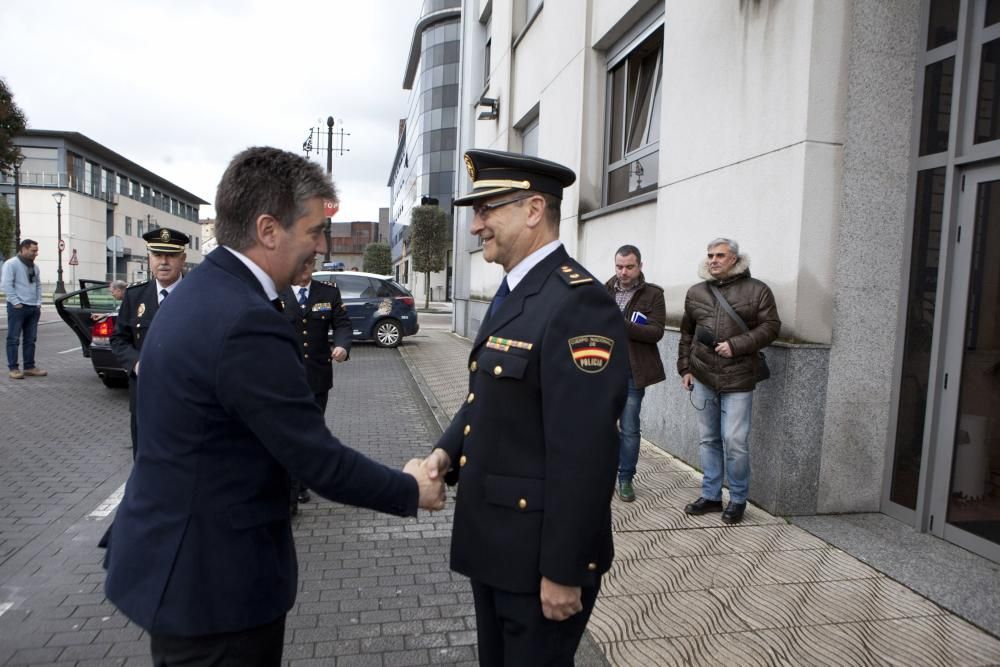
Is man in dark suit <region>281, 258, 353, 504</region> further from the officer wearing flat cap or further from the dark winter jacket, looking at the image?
the officer wearing flat cap

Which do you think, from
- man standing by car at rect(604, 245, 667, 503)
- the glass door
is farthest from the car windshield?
the glass door

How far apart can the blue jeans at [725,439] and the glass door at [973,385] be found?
118 centimetres

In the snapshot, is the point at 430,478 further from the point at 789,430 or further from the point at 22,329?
the point at 22,329

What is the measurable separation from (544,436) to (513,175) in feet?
2.63

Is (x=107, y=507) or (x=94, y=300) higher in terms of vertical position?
(x=94, y=300)

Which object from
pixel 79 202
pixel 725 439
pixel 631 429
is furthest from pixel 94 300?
pixel 79 202

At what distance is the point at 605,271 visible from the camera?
866 cm

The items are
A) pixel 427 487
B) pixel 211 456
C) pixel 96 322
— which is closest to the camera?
pixel 211 456

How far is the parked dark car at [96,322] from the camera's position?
9.70 meters

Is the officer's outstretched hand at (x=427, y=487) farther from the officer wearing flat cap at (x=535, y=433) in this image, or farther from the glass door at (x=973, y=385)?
the glass door at (x=973, y=385)

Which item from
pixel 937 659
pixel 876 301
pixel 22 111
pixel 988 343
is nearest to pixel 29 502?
pixel 937 659

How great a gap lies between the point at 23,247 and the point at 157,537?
11036 mm

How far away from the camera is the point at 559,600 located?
1.83 m

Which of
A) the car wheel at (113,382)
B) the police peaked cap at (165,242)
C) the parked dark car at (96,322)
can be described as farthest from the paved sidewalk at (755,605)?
the car wheel at (113,382)
